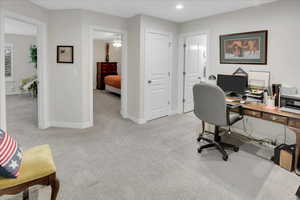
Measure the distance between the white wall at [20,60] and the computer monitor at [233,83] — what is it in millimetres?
7345

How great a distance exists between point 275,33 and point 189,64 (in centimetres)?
223

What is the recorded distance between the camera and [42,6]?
12.7ft

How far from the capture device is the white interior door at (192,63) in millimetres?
5348

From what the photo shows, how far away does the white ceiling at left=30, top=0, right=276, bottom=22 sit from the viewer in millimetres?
3555

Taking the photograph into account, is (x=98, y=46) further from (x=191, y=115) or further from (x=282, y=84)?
(x=282, y=84)

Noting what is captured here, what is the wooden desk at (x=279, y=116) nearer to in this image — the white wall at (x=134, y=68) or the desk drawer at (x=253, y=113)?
the desk drawer at (x=253, y=113)

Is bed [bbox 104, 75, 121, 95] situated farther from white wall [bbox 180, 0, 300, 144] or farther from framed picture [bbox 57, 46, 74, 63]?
white wall [bbox 180, 0, 300, 144]

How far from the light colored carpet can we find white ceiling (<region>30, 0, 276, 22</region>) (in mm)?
2278

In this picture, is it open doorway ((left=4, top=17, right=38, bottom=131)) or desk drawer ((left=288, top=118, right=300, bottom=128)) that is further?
open doorway ((left=4, top=17, right=38, bottom=131))

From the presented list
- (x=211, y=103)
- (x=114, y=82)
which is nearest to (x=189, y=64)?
(x=211, y=103)

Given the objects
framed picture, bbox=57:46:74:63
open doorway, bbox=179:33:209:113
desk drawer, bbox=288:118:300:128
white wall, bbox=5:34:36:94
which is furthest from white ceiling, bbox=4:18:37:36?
desk drawer, bbox=288:118:300:128

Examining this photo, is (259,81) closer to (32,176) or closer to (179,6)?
(179,6)

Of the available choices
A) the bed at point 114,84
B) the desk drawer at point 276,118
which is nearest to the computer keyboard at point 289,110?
the desk drawer at point 276,118

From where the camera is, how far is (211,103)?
2959 mm
